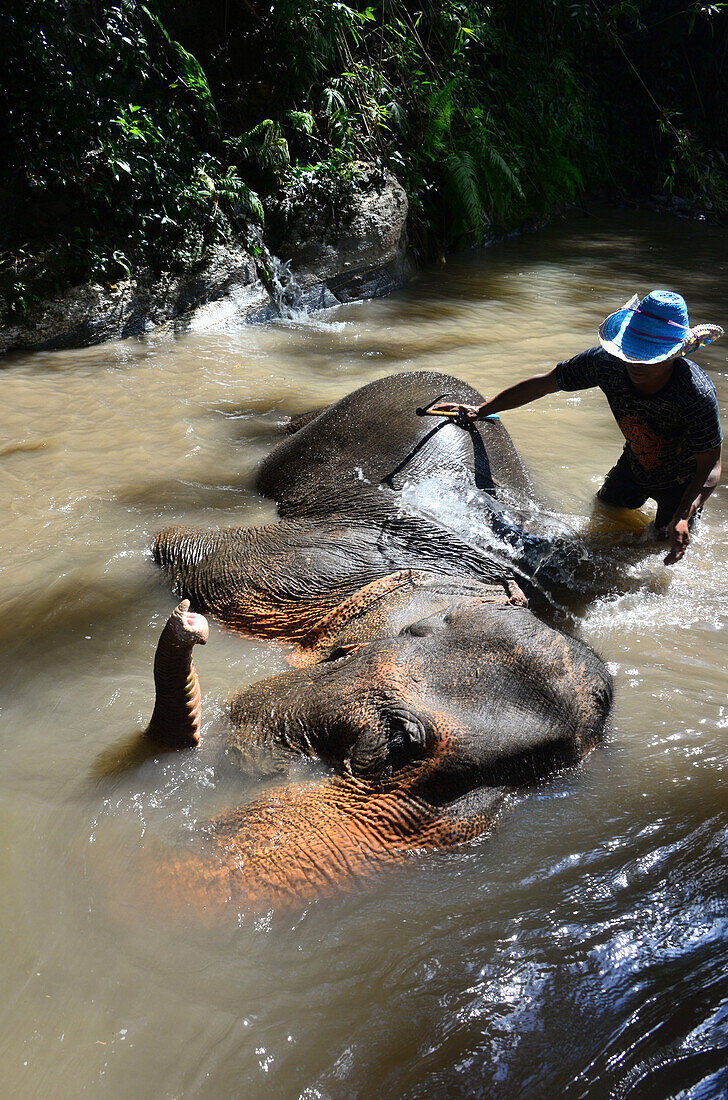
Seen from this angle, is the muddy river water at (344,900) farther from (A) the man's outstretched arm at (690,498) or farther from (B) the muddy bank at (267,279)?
(B) the muddy bank at (267,279)

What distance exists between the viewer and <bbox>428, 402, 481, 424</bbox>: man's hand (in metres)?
4.64

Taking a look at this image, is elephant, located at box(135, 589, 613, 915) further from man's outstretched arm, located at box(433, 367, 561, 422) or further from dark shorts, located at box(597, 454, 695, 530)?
dark shorts, located at box(597, 454, 695, 530)

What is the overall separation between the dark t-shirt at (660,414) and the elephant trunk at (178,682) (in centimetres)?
302

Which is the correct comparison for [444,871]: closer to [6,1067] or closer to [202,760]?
[202,760]

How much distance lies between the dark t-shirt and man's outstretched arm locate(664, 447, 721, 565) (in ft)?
0.21

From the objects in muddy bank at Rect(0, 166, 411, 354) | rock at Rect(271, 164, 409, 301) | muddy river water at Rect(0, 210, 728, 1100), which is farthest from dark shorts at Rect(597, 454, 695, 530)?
rock at Rect(271, 164, 409, 301)

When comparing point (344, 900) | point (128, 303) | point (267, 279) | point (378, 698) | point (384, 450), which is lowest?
point (344, 900)

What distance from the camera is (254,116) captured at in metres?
9.80

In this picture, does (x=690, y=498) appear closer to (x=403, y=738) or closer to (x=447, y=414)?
(x=447, y=414)

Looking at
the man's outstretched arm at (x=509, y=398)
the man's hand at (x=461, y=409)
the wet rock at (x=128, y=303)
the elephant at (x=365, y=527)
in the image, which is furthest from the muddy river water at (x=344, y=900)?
the wet rock at (x=128, y=303)

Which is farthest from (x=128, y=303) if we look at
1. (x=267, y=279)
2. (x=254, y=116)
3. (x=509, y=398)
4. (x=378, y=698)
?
(x=378, y=698)

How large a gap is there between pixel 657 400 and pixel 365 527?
72.6 inches

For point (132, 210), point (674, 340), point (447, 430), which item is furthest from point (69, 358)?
point (674, 340)

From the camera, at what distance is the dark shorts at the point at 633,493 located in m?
4.90
